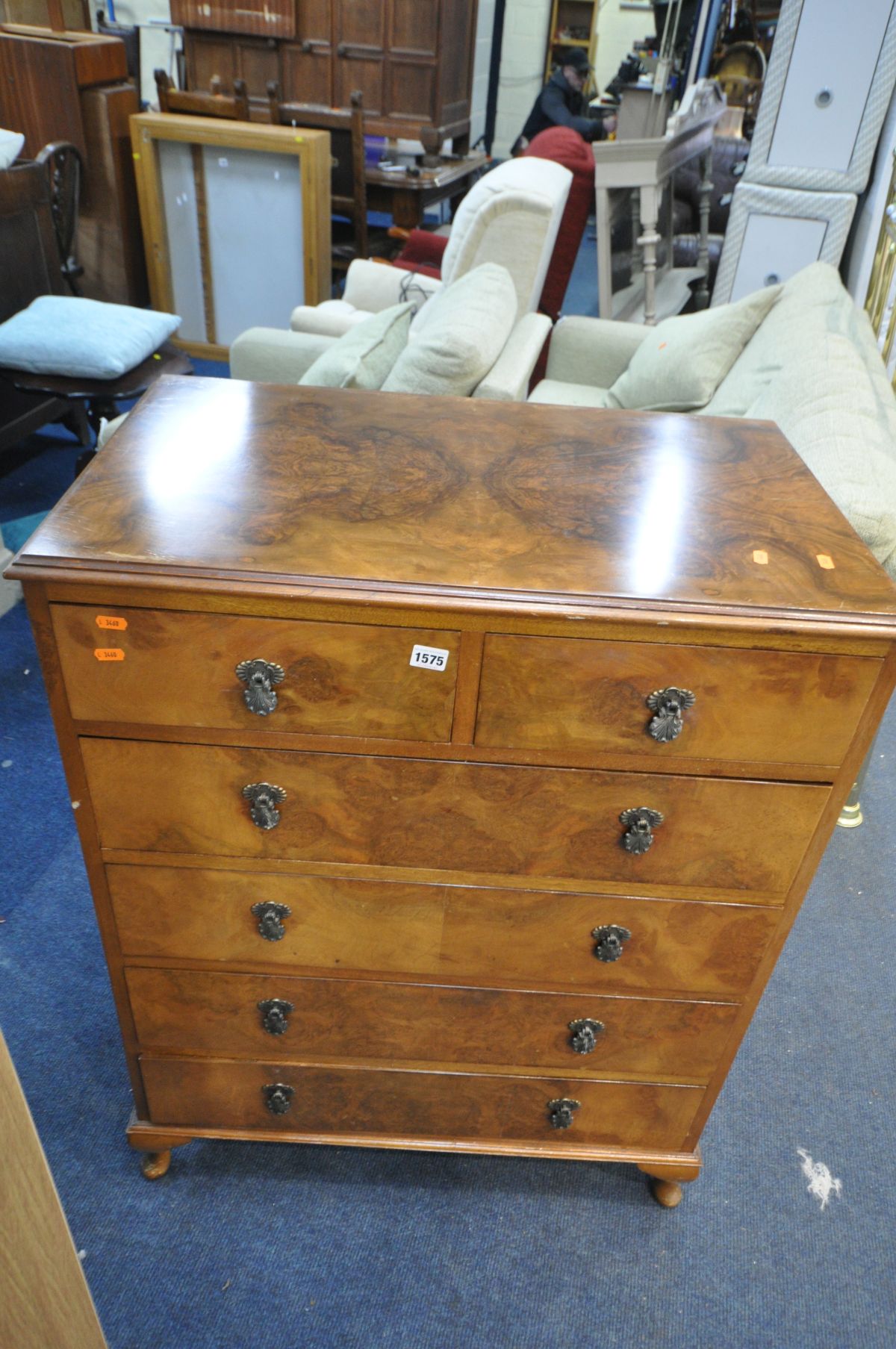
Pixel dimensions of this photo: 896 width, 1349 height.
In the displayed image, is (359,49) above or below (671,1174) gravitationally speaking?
above

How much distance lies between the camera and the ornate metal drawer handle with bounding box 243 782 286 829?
1.16 meters

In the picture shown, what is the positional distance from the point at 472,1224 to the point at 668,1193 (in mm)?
346

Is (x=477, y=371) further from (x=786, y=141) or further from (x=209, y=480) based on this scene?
(x=786, y=141)

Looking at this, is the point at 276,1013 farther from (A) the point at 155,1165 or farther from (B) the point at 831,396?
(B) the point at 831,396

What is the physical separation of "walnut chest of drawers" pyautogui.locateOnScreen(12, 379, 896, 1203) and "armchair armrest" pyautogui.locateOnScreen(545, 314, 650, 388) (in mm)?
1880

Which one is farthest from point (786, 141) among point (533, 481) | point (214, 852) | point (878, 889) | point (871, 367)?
point (214, 852)

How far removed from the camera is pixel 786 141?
12.0 ft

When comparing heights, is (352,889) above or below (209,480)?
below

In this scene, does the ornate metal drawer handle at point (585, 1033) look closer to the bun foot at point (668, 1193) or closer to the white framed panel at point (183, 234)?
the bun foot at point (668, 1193)

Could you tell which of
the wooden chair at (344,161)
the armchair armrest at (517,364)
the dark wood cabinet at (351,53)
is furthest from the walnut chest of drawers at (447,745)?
the dark wood cabinet at (351,53)

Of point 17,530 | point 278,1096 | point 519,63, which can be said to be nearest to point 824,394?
point 278,1096

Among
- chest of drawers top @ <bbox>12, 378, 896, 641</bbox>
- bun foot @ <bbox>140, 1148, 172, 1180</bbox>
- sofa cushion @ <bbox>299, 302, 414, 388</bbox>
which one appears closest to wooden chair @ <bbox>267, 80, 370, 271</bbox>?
sofa cushion @ <bbox>299, 302, 414, 388</bbox>

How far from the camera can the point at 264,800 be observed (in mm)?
1165

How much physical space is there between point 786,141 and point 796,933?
3.20 metres
